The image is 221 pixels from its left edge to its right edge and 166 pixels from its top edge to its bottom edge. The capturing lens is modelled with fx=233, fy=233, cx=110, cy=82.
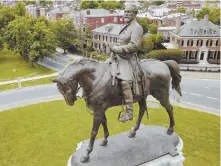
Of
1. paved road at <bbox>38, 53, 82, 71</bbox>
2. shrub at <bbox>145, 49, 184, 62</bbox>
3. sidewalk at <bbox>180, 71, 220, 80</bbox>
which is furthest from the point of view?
paved road at <bbox>38, 53, 82, 71</bbox>

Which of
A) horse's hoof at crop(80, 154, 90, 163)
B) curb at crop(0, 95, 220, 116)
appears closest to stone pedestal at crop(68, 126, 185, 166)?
horse's hoof at crop(80, 154, 90, 163)

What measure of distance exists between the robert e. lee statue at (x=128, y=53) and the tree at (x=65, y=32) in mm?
36992

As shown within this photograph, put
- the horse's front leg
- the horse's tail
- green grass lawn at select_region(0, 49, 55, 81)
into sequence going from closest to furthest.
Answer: the horse's front leg < the horse's tail < green grass lawn at select_region(0, 49, 55, 81)

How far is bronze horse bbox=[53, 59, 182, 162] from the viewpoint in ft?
26.5

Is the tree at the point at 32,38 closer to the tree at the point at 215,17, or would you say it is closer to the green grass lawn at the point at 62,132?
the green grass lawn at the point at 62,132

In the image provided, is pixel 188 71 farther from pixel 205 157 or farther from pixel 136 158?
pixel 136 158

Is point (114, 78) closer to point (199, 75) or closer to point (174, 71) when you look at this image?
point (174, 71)

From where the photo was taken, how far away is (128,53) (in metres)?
8.98

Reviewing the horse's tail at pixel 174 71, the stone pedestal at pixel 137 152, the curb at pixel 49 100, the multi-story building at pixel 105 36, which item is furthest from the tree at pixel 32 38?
the horse's tail at pixel 174 71

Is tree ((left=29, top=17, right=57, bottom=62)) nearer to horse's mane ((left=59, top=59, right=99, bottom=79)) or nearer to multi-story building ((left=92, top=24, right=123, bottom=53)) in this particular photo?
multi-story building ((left=92, top=24, right=123, bottom=53))

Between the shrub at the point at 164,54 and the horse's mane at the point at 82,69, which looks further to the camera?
the shrub at the point at 164,54

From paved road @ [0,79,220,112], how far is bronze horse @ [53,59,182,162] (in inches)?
512

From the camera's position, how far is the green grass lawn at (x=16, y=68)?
105 ft

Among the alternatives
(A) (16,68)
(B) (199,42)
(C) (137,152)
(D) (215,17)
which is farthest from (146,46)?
(D) (215,17)
